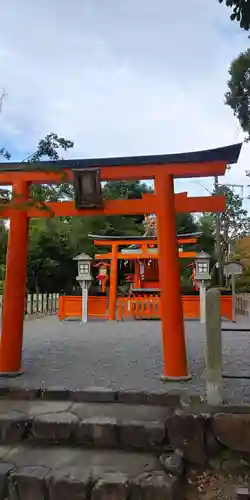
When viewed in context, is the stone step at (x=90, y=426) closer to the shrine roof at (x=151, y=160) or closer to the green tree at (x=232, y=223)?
the shrine roof at (x=151, y=160)

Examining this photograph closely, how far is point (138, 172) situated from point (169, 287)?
4.89 feet

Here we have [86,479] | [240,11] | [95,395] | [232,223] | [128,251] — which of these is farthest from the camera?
[232,223]

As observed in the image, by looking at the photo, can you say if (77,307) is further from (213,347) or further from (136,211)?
(213,347)

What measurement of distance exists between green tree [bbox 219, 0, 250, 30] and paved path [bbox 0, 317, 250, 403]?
317cm

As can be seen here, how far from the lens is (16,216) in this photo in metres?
5.04

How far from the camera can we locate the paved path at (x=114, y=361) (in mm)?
4289

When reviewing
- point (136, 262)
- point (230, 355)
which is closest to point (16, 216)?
point (230, 355)

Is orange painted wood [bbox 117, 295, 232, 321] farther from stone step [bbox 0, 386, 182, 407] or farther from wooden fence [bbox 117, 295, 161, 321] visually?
stone step [bbox 0, 386, 182, 407]

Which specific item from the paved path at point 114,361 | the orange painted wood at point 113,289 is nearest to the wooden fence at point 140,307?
the orange painted wood at point 113,289

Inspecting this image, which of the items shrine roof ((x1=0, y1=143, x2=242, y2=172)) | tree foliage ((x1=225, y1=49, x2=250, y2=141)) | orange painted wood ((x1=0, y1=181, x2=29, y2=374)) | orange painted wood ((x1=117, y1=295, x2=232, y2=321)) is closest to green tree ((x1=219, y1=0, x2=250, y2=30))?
shrine roof ((x1=0, y1=143, x2=242, y2=172))

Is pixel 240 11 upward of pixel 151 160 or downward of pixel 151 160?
upward

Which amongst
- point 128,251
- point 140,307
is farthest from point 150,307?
point 128,251

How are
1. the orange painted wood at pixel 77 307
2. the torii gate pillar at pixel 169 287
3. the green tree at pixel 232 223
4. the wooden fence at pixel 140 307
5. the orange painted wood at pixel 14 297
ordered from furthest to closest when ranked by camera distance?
the green tree at pixel 232 223 → the orange painted wood at pixel 77 307 → the wooden fence at pixel 140 307 → the orange painted wood at pixel 14 297 → the torii gate pillar at pixel 169 287

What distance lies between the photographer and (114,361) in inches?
227
